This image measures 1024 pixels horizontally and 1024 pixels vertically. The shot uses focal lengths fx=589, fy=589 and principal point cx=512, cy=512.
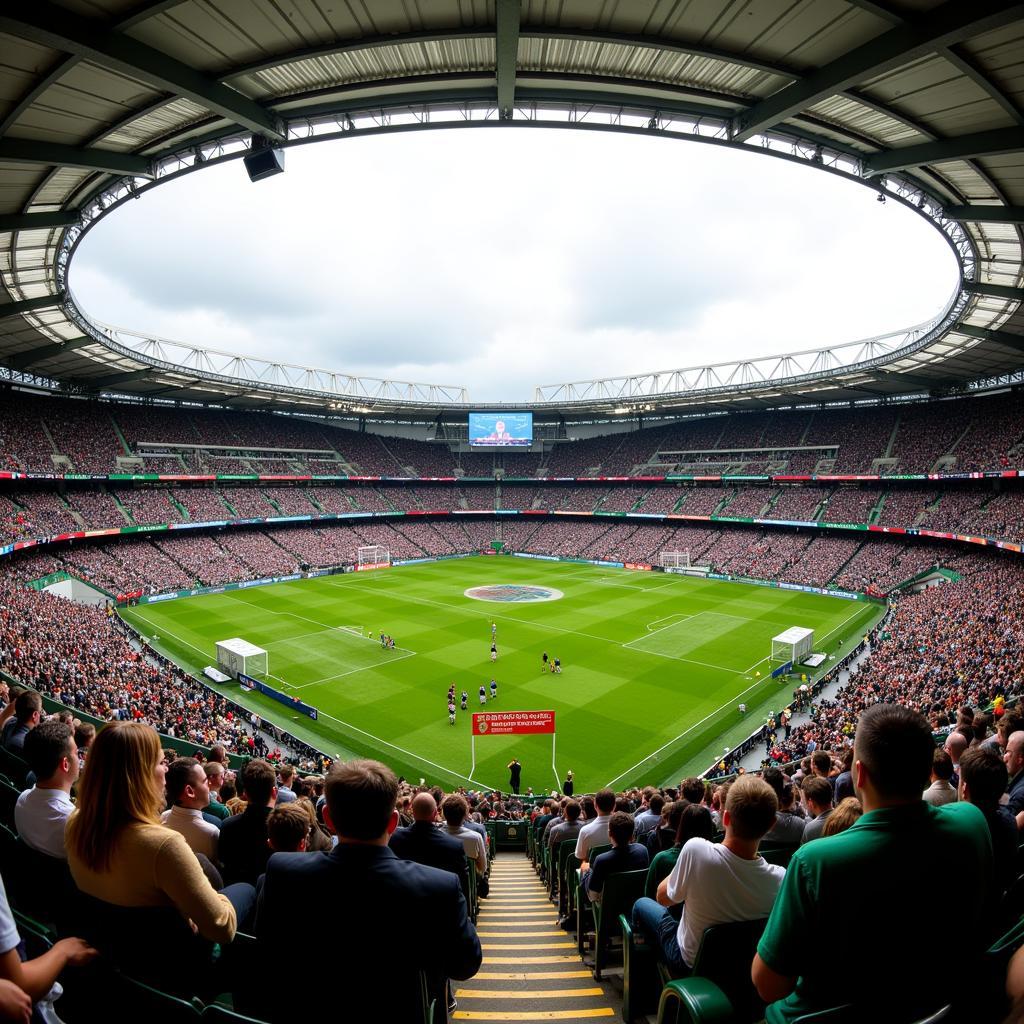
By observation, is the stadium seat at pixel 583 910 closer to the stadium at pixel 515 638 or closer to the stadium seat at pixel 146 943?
the stadium at pixel 515 638

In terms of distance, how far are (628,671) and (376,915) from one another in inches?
1161

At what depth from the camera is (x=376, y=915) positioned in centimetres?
243

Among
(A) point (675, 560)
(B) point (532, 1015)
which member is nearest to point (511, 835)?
(B) point (532, 1015)

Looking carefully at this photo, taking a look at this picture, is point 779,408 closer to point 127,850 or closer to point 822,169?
point 822,169

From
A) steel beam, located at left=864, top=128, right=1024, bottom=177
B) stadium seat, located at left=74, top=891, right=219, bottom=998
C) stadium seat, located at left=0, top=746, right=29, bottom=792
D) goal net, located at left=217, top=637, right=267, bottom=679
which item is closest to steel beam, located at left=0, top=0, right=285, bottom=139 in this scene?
stadium seat, located at left=0, top=746, right=29, bottom=792

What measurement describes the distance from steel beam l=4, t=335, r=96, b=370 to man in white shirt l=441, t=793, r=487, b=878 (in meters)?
39.4

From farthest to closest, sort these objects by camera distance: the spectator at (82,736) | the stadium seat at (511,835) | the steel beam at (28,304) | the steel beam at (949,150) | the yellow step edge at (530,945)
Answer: the steel beam at (28,304) < the stadium seat at (511,835) < the steel beam at (949,150) < the spectator at (82,736) < the yellow step edge at (530,945)

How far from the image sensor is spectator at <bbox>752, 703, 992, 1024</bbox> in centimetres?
222

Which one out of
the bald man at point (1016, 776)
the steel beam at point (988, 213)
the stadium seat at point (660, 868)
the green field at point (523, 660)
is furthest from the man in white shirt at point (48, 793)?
the steel beam at point (988, 213)

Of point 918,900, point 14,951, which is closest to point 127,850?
point 14,951

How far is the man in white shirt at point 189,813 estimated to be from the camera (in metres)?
4.88

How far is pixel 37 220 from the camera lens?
1953 centimetres

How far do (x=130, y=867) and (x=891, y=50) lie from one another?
15801 mm

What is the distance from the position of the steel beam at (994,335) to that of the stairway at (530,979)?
36443 millimetres
